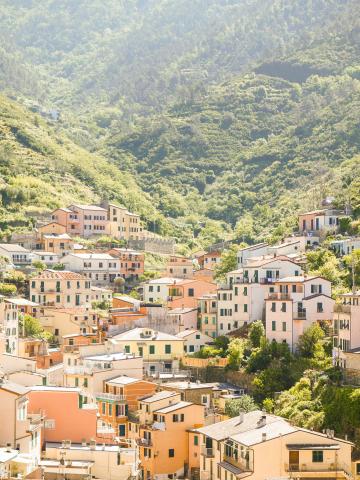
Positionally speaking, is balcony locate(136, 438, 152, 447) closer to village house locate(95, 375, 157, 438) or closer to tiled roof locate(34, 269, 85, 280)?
village house locate(95, 375, 157, 438)

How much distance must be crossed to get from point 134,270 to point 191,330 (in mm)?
29730

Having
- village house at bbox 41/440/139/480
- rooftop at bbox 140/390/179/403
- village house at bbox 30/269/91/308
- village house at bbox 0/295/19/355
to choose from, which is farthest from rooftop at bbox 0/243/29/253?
village house at bbox 41/440/139/480

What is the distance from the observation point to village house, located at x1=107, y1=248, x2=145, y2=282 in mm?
122125

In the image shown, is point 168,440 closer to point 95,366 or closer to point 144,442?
point 144,442

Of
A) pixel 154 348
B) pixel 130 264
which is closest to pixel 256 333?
pixel 154 348

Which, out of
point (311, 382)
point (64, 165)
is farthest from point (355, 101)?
point (311, 382)

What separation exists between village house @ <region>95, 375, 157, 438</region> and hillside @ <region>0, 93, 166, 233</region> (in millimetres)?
59146

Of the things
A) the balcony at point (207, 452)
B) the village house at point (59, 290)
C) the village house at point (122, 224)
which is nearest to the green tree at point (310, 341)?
the balcony at point (207, 452)

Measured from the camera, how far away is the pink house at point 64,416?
2378 inches

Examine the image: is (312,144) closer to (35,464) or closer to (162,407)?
(162,407)

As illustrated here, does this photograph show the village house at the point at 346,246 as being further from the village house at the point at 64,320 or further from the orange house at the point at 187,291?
the village house at the point at 64,320

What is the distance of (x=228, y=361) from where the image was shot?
85062 millimetres

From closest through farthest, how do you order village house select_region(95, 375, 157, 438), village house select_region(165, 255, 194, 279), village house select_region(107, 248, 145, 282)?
village house select_region(95, 375, 157, 438), village house select_region(165, 255, 194, 279), village house select_region(107, 248, 145, 282)

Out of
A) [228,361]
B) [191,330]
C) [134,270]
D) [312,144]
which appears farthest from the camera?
[312,144]
